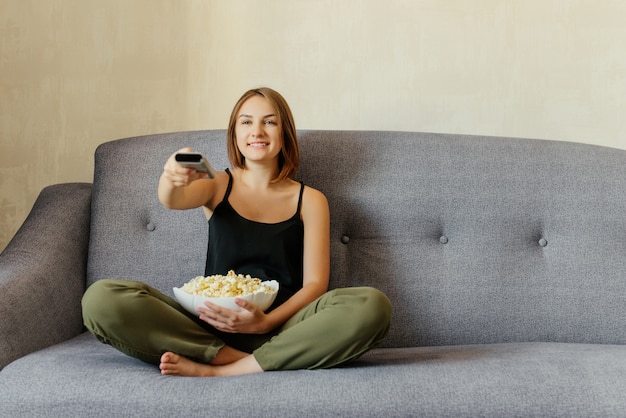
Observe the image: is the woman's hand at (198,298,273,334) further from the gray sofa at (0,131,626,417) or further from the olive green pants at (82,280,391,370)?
the gray sofa at (0,131,626,417)

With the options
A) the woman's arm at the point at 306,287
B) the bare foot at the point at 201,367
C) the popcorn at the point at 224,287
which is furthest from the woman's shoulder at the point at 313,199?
the bare foot at the point at 201,367

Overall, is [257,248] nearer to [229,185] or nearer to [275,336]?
[229,185]

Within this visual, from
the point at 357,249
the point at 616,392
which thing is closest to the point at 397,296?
the point at 357,249

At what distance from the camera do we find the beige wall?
2.47 m

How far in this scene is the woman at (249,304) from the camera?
1549mm

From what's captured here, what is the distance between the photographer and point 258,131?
76.7 inches

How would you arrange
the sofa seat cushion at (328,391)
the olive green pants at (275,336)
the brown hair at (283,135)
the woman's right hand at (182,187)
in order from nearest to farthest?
the sofa seat cushion at (328,391)
the olive green pants at (275,336)
the woman's right hand at (182,187)
the brown hair at (283,135)

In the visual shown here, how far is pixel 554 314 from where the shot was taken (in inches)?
78.9

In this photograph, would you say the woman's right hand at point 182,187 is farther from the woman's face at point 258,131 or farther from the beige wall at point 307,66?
the beige wall at point 307,66

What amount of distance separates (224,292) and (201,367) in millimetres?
159

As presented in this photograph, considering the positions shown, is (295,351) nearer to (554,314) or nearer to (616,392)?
(616,392)

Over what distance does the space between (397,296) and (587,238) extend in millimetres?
522

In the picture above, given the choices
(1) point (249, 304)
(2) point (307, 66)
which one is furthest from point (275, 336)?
(2) point (307, 66)

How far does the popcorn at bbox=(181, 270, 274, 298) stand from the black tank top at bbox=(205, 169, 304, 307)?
7.3 inches
